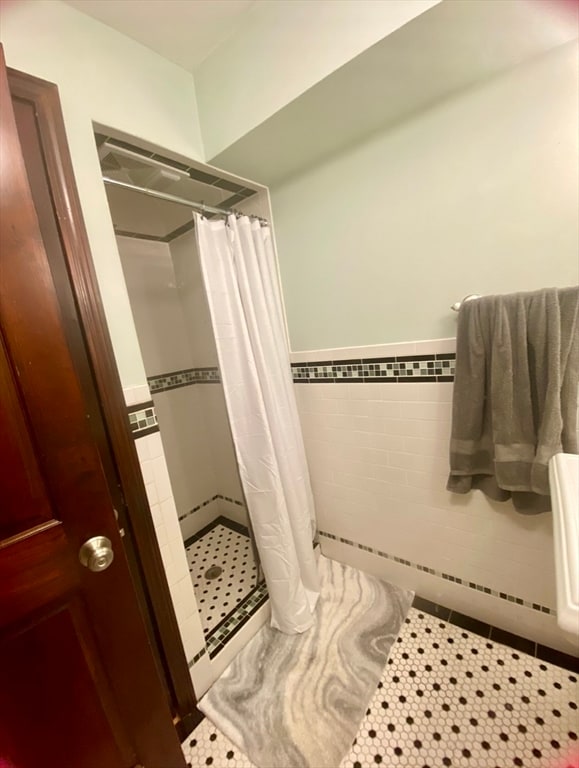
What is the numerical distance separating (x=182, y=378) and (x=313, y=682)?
5.74 feet

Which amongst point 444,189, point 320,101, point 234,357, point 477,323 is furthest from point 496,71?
point 234,357

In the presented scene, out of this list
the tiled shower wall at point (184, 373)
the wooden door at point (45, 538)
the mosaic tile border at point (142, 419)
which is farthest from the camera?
the tiled shower wall at point (184, 373)

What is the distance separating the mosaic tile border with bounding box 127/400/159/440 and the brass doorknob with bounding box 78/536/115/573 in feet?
1.26

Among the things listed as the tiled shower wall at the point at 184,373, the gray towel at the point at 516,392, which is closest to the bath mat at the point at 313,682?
the gray towel at the point at 516,392

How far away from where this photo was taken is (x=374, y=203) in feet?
4.10

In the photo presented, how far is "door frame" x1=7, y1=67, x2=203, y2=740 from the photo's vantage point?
0.82m

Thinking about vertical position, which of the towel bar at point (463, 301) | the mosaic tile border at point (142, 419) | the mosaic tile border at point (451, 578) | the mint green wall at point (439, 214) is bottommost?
the mosaic tile border at point (451, 578)

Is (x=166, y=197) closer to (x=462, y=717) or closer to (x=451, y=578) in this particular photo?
(x=451, y=578)

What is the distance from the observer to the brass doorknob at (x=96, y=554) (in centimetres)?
66

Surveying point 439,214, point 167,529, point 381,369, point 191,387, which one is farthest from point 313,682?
point 439,214

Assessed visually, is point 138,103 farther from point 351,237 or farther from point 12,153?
point 351,237

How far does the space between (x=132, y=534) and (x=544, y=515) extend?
1477 mm

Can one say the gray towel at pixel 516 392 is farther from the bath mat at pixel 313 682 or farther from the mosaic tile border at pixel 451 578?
the bath mat at pixel 313 682

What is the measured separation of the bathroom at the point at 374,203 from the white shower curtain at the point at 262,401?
19cm
